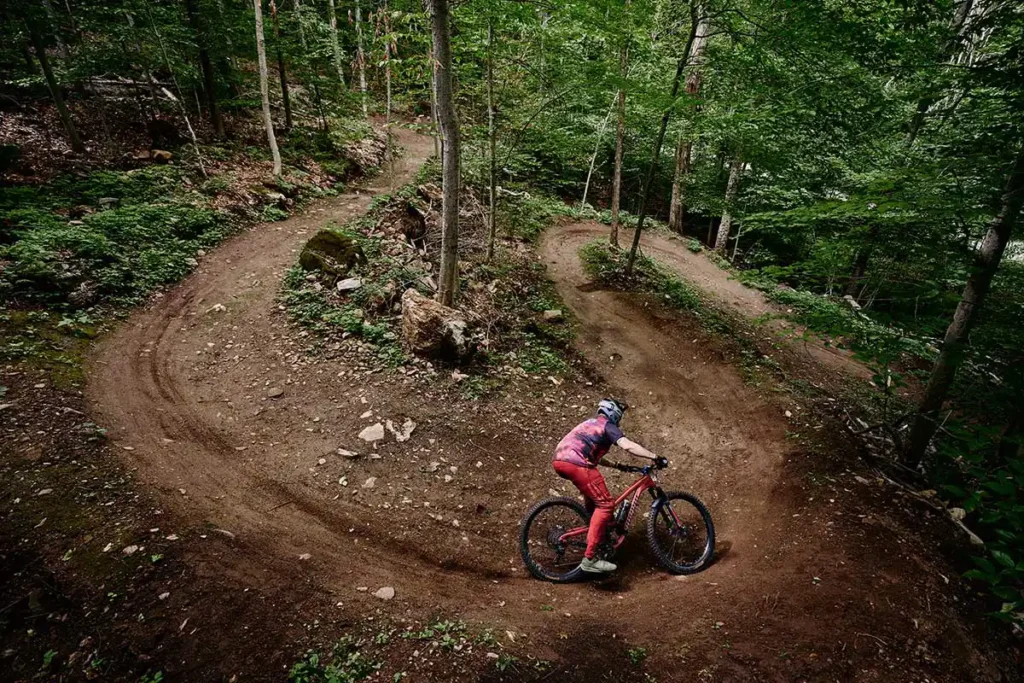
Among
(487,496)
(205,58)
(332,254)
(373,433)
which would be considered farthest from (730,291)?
(205,58)

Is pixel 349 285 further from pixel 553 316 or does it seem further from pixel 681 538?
pixel 681 538

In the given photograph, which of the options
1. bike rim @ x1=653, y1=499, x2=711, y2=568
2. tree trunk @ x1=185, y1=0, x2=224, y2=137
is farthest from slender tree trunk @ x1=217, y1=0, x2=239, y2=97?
bike rim @ x1=653, y1=499, x2=711, y2=568

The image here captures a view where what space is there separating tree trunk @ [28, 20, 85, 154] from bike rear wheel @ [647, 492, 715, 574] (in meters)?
20.1

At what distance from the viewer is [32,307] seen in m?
8.34

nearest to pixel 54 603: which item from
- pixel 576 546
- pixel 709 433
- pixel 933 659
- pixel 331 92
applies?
pixel 576 546

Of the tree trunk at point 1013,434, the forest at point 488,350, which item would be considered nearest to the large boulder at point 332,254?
the forest at point 488,350

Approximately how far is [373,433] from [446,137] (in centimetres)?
574

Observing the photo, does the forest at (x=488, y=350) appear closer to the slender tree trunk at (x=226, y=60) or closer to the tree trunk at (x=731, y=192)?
the slender tree trunk at (x=226, y=60)

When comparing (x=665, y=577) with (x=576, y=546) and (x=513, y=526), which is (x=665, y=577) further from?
(x=513, y=526)

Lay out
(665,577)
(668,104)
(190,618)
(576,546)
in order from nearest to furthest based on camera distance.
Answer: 1. (190,618)
2. (665,577)
3. (576,546)
4. (668,104)

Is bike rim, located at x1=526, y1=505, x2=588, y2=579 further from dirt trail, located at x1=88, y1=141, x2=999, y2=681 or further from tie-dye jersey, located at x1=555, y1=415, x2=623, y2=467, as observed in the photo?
tie-dye jersey, located at x1=555, y1=415, x2=623, y2=467

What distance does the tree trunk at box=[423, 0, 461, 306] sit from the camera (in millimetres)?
7352

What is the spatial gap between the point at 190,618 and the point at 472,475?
12.9 ft

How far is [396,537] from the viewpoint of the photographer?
583 centimetres
